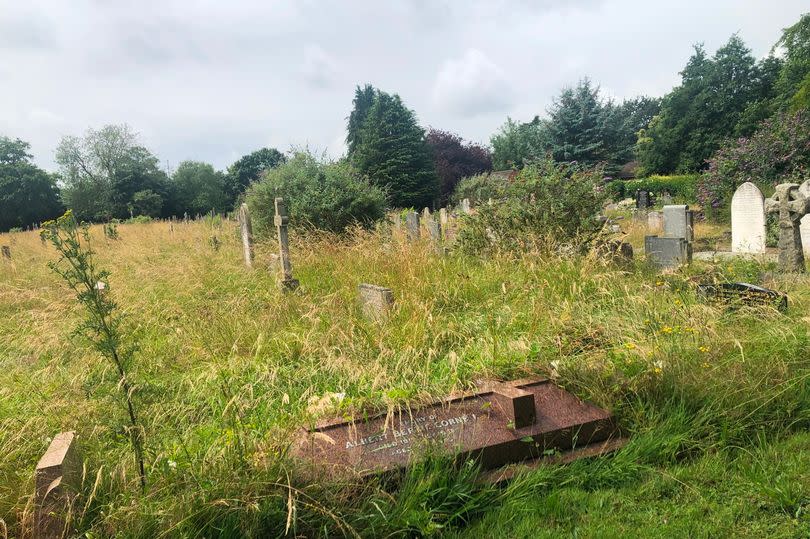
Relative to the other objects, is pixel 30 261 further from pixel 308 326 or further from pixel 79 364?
pixel 308 326

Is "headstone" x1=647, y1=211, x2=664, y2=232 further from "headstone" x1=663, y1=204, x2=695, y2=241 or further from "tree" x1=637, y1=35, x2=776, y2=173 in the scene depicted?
"tree" x1=637, y1=35, x2=776, y2=173

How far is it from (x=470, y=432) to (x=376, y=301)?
2.32 meters

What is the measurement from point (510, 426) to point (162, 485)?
1932 millimetres

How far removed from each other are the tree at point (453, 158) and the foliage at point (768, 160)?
101 ft

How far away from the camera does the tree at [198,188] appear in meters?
54.0

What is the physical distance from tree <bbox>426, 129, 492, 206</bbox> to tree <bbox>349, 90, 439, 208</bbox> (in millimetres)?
7444

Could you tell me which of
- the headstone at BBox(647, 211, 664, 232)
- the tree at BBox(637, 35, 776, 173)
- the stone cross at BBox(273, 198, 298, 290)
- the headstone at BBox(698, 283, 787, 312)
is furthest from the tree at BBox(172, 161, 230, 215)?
the headstone at BBox(698, 283, 787, 312)

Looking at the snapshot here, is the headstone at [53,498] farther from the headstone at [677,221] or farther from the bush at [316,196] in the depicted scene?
the headstone at [677,221]

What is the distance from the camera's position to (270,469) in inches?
99.5

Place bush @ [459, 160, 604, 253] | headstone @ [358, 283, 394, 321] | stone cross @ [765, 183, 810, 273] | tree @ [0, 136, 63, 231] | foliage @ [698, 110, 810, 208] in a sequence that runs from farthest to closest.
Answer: tree @ [0, 136, 63, 231] < foliage @ [698, 110, 810, 208] < stone cross @ [765, 183, 810, 273] < bush @ [459, 160, 604, 253] < headstone @ [358, 283, 394, 321]

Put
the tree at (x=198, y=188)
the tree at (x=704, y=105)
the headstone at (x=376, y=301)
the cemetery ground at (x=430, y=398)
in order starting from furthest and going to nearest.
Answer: the tree at (x=198, y=188) < the tree at (x=704, y=105) < the headstone at (x=376, y=301) < the cemetery ground at (x=430, y=398)

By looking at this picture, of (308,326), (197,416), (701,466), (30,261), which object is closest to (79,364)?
(197,416)

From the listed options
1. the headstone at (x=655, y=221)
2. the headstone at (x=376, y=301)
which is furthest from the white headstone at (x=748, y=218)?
the headstone at (x=376, y=301)

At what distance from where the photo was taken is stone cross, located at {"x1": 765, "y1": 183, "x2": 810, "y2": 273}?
7.92m
